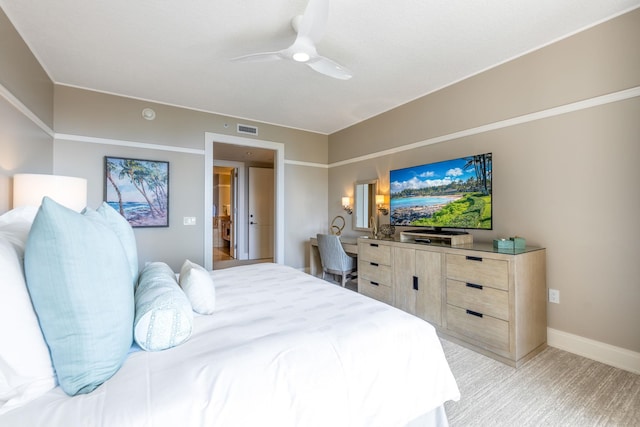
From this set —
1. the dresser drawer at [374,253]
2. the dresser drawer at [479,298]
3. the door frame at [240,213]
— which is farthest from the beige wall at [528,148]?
the door frame at [240,213]

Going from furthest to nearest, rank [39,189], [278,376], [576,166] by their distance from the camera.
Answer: [576,166]
[39,189]
[278,376]

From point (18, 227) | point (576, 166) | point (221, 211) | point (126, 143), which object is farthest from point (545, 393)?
point (221, 211)

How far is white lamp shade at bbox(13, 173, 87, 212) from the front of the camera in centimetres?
198

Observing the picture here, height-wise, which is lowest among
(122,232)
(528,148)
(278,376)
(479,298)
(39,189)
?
(479,298)

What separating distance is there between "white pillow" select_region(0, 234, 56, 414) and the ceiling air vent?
370 cm

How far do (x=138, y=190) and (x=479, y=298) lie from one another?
3937 millimetres

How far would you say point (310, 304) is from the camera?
1575 millimetres

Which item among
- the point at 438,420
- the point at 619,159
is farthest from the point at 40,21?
the point at 619,159

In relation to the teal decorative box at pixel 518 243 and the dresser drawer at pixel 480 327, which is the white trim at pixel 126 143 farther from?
the teal decorative box at pixel 518 243

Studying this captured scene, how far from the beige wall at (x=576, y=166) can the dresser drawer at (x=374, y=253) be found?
0.96 metres

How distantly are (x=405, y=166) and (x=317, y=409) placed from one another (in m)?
3.28

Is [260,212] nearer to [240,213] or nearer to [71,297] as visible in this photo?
[240,213]

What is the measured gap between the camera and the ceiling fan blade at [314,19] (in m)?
1.72

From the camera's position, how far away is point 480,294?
234 centimetres
